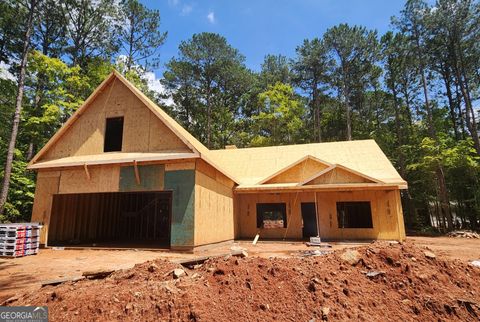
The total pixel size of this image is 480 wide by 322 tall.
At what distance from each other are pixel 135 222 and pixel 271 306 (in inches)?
620

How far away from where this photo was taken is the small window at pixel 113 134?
12.7 metres

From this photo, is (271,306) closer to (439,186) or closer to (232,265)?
(232,265)

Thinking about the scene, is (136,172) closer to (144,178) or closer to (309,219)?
(144,178)

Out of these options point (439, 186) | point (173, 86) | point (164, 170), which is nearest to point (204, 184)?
point (164, 170)

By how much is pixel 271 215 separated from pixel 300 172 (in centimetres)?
298

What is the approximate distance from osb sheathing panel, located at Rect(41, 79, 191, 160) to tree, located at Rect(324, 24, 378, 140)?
24063 millimetres

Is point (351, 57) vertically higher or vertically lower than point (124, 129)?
higher

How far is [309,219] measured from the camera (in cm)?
1573

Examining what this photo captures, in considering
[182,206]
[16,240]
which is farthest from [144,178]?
[16,240]

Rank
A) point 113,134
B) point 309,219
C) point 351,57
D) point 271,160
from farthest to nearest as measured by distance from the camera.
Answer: point 351,57, point 271,160, point 309,219, point 113,134

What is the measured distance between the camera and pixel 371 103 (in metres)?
35.8

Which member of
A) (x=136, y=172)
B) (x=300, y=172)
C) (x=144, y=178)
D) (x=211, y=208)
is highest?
(x=300, y=172)

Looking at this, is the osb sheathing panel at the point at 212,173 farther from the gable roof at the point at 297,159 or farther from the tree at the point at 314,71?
the tree at the point at 314,71

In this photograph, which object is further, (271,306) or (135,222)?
(135,222)
